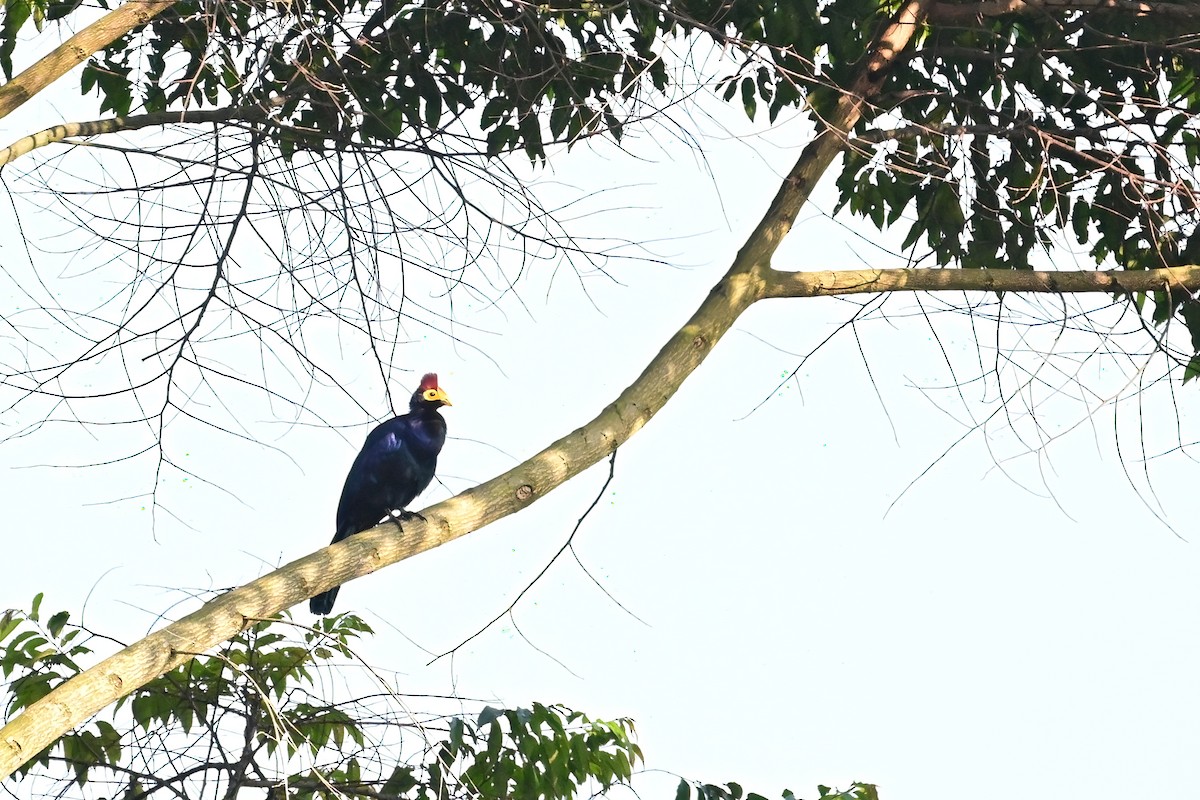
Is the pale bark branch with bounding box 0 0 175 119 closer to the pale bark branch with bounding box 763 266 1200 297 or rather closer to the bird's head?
the bird's head

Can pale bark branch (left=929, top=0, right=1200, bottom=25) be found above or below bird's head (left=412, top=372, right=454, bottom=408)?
above

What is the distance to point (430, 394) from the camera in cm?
381

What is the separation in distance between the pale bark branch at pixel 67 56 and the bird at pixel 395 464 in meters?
1.38

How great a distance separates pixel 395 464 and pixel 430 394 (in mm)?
239

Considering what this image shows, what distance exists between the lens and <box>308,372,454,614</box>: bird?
3.78 m

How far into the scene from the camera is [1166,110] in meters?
3.32

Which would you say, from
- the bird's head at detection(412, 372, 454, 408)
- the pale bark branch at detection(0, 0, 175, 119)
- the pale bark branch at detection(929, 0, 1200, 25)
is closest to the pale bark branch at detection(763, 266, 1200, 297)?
the pale bark branch at detection(929, 0, 1200, 25)

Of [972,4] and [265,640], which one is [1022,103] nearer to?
[972,4]

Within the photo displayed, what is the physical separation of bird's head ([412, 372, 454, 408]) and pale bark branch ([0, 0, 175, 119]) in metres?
1.38

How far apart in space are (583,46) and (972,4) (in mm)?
1066

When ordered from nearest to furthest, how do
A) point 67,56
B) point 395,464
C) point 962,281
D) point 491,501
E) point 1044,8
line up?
point 491,501 < point 67,56 < point 962,281 < point 1044,8 < point 395,464

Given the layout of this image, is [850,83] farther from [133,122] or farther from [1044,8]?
[133,122]

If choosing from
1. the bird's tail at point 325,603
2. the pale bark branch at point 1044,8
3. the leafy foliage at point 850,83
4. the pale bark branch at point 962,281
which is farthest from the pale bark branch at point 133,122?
the pale bark branch at point 1044,8

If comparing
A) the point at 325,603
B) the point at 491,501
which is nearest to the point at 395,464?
the point at 325,603
